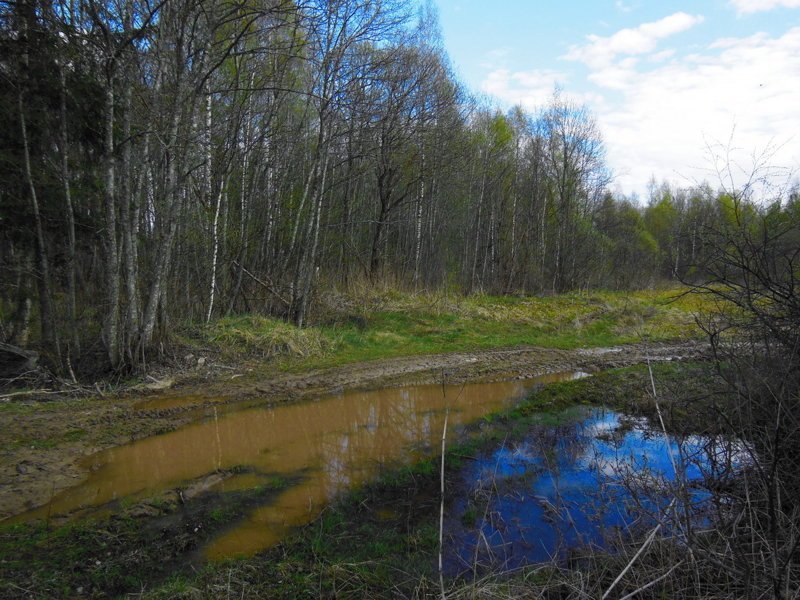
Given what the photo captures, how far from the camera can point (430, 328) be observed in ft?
47.8

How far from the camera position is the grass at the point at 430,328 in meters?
10.8

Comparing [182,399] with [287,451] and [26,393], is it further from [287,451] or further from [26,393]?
[287,451]

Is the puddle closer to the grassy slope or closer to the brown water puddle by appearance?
the brown water puddle

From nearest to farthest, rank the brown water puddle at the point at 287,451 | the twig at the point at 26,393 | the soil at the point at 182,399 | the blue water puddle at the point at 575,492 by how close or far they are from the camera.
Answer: the blue water puddle at the point at 575,492 → the brown water puddle at the point at 287,451 → the soil at the point at 182,399 → the twig at the point at 26,393

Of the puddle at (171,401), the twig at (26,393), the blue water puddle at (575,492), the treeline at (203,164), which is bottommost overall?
the blue water puddle at (575,492)

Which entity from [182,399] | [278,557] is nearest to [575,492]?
[278,557]

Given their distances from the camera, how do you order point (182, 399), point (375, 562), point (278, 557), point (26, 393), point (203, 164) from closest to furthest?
point (375, 562), point (278, 557), point (26, 393), point (182, 399), point (203, 164)

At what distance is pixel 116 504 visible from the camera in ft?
15.3

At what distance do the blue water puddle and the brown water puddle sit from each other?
4.10ft

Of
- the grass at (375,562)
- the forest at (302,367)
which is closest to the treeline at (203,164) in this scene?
the forest at (302,367)

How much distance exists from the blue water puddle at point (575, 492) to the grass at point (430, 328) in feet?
13.4

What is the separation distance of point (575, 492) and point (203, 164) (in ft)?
28.1

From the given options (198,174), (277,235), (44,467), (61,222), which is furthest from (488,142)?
(44,467)

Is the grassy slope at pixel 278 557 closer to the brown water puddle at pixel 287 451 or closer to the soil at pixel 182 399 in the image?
the brown water puddle at pixel 287 451
